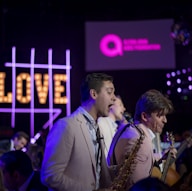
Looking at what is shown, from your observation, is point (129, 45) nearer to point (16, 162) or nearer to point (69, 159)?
point (16, 162)

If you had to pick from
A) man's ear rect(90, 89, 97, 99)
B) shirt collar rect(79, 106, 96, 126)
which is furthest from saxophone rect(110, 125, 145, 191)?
man's ear rect(90, 89, 97, 99)

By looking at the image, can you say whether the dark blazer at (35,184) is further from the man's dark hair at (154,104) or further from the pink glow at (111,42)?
the pink glow at (111,42)

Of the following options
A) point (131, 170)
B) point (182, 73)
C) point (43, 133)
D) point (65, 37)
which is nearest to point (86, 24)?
point (65, 37)

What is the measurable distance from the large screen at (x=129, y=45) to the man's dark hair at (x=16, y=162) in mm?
8068

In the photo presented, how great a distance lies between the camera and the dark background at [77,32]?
11.7 meters

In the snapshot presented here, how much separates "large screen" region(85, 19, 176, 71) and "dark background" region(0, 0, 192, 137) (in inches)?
16.2

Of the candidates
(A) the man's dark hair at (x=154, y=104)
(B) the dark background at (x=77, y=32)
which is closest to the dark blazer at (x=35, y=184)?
(A) the man's dark hair at (x=154, y=104)

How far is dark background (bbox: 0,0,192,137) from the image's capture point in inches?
462

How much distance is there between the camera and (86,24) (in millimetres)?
11836

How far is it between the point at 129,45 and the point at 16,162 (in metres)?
8.40

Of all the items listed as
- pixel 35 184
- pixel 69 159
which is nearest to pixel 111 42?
pixel 35 184

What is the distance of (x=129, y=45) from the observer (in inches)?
466

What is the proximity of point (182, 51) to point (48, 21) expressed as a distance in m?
3.59

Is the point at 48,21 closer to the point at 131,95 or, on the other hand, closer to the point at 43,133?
the point at 131,95
